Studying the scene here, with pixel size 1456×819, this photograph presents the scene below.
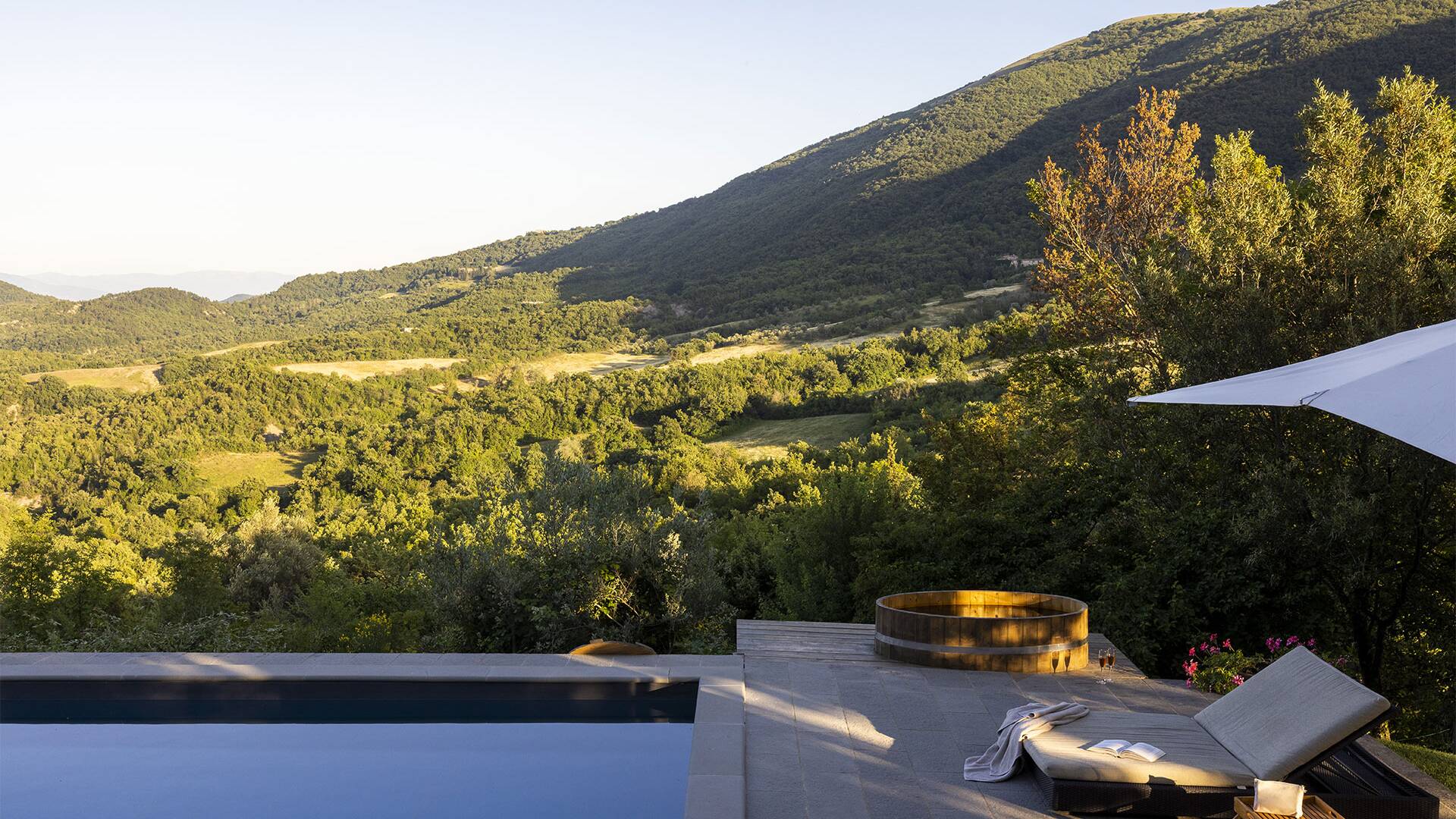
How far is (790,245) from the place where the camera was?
58250 millimetres

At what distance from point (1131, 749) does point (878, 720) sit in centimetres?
131

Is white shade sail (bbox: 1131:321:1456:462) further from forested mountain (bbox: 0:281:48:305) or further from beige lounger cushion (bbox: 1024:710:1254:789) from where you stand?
forested mountain (bbox: 0:281:48:305)

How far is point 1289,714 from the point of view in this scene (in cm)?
379

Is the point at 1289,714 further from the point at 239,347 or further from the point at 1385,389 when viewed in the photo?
the point at 239,347

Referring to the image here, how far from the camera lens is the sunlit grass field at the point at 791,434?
3061 cm

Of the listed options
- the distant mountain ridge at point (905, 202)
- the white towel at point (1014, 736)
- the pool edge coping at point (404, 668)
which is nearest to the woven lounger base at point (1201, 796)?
the white towel at point (1014, 736)

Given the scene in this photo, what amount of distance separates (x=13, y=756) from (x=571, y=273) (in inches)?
2767

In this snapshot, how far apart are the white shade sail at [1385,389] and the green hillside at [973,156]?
→ 30833mm

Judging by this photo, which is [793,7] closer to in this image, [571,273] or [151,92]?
[151,92]

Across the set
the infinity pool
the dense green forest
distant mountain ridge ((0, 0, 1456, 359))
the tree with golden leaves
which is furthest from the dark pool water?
distant mountain ridge ((0, 0, 1456, 359))

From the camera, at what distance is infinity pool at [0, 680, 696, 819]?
475 centimetres

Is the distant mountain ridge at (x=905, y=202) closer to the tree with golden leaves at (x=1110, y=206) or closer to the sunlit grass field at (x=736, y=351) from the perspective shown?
the sunlit grass field at (x=736, y=351)

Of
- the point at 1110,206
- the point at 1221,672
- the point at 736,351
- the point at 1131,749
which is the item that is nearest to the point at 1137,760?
the point at 1131,749

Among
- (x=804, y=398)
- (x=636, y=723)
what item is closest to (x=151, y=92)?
(x=804, y=398)
